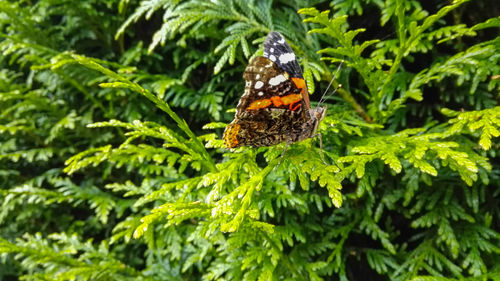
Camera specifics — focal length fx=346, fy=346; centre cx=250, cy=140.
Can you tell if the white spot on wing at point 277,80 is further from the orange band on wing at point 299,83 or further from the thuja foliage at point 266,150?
the thuja foliage at point 266,150

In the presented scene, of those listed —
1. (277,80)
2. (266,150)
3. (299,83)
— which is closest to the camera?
(277,80)

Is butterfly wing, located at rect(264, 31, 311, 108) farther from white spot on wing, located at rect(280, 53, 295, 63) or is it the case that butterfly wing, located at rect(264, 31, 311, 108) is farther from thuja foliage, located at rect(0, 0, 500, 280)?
thuja foliage, located at rect(0, 0, 500, 280)

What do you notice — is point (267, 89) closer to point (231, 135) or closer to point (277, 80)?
point (277, 80)

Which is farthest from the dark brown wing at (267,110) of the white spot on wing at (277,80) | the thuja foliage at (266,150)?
the thuja foliage at (266,150)

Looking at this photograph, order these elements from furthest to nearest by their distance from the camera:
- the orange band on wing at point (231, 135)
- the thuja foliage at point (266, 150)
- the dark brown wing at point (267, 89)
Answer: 1. the thuja foliage at point (266, 150)
2. the orange band on wing at point (231, 135)
3. the dark brown wing at point (267, 89)

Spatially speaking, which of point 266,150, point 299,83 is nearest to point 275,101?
point 299,83

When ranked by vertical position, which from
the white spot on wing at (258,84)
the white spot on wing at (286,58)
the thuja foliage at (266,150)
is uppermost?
the white spot on wing at (286,58)

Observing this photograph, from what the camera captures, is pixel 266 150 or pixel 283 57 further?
pixel 266 150

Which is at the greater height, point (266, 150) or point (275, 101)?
point (275, 101)
